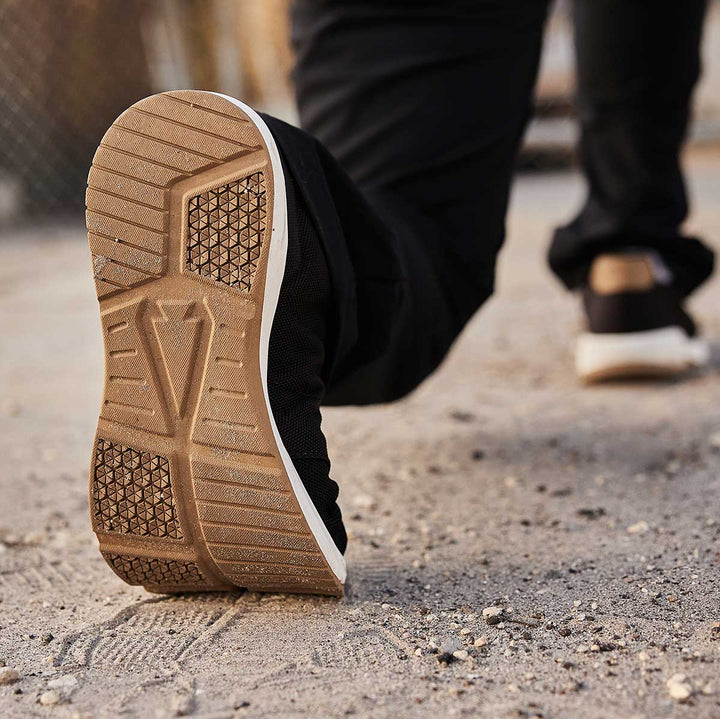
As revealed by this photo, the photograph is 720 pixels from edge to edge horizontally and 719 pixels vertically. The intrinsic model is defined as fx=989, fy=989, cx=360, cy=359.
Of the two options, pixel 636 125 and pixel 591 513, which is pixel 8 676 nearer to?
pixel 591 513

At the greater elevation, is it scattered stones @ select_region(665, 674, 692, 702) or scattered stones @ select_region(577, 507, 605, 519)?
scattered stones @ select_region(665, 674, 692, 702)

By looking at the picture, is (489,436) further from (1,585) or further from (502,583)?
(1,585)

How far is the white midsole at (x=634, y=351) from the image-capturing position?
1632mm

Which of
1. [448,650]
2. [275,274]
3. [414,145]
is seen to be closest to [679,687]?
[448,650]

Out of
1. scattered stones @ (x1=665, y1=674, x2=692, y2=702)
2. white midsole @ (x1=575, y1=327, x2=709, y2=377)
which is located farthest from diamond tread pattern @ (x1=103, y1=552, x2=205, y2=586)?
white midsole @ (x1=575, y1=327, x2=709, y2=377)

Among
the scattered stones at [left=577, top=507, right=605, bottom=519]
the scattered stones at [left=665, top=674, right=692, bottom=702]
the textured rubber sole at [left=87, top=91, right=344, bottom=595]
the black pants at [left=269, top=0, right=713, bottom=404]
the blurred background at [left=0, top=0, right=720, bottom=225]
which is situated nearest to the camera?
the scattered stones at [left=665, top=674, right=692, bottom=702]

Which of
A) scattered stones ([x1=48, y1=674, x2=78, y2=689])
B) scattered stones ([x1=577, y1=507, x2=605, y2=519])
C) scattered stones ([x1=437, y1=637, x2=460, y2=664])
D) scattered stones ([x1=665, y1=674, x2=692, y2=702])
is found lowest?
scattered stones ([x1=577, y1=507, x2=605, y2=519])

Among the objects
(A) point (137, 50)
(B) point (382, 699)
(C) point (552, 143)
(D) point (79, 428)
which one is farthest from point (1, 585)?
(C) point (552, 143)

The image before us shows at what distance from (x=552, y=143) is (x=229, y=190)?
5.09 m

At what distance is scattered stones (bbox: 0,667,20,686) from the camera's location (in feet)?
2.47

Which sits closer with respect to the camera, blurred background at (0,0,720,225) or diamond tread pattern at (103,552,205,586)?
diamond tread pattern at (103,552,205,586)

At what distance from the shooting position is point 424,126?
3.42 ft

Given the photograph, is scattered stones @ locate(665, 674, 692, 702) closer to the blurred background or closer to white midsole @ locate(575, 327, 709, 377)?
white midsole @ locate(575, 327, 709, 377)

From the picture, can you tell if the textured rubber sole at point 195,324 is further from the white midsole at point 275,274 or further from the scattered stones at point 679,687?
the scattered stones at point 679,687
